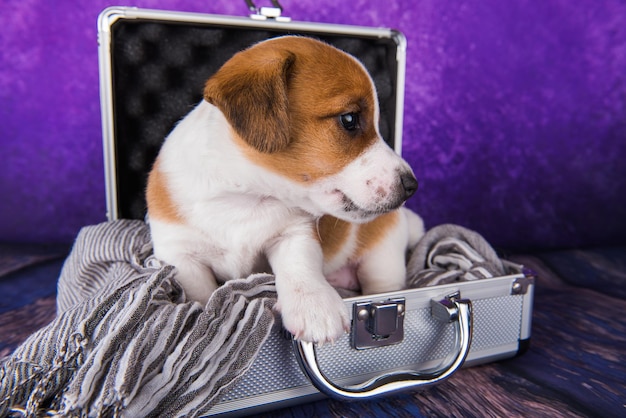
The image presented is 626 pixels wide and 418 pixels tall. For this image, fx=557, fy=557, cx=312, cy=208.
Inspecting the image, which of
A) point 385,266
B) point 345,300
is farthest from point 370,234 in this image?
point 345,300

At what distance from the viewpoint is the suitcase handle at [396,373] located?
110 cm

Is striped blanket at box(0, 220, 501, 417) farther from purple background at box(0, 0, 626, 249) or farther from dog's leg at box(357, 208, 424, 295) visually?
purple background at box(0, 0, 626, 249)

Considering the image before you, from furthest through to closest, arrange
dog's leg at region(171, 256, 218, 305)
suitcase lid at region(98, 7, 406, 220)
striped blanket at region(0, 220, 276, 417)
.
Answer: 1. suitcase lid at region(98, 7, 406, 220)
2. dog's leg at region(171, 256, 218, 305)
3. striped blanket at region(0, 220, 276, 417)

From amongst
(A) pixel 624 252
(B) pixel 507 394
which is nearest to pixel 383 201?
(B) pixel 507 394

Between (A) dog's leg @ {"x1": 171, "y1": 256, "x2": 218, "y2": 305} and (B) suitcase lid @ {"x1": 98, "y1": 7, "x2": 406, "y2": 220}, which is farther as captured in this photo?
(B) suitcase lid @ {"x1": 98, "y1": 7, "x2": 406, "y2": 220}

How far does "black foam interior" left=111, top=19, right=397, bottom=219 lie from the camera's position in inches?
80.1

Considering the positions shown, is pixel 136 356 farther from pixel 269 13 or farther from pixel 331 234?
pixel 269 13

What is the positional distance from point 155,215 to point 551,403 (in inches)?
42.4

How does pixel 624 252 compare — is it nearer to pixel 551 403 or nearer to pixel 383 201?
pixel 551 403

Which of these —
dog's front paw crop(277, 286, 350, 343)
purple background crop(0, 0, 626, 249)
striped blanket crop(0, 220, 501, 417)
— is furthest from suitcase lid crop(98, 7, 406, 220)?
dog's front paw crop(277, 286, 350, 343)

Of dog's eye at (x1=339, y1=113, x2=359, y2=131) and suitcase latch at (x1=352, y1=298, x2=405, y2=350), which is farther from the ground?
dog's eye at (x1=339, y1=113, x2=359, y2=131)

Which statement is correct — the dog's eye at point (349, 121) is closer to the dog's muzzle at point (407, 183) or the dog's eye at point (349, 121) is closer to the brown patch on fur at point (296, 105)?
the brown patch on fur at point (296, 105)

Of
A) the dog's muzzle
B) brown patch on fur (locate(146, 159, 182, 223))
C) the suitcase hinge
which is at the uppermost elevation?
the suitcase hinge

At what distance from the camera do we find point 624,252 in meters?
2.64
